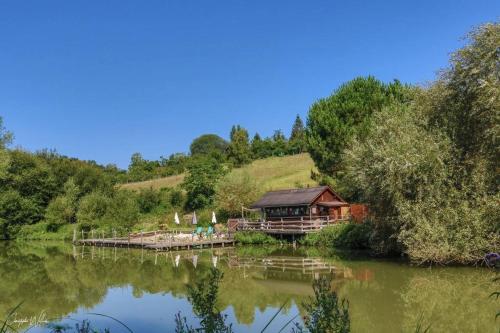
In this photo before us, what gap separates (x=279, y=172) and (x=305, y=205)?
3069cm

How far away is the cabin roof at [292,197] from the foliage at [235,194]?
4.36m

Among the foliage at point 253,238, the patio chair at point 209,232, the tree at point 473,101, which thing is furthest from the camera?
the patio chair at point 209,232

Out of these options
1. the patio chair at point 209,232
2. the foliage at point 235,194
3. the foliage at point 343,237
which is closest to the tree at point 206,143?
the foliage at point 235,194

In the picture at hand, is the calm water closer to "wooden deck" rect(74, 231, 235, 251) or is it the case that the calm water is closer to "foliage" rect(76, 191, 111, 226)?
"wooden deck" rect(74, 231, 235, 251)

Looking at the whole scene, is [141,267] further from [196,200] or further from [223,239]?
[196,200]

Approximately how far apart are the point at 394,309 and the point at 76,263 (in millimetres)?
21623

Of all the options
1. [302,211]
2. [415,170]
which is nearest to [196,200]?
[302,211]

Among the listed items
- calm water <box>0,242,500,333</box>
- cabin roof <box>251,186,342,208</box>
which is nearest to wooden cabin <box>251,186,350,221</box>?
cabin roof <box>251,186,342,208</box>

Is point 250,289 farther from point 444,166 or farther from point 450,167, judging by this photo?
point 450,167

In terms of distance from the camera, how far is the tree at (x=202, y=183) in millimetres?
50156

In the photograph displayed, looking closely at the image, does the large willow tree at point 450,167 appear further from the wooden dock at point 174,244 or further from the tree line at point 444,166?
the wooden dock at point 174,244

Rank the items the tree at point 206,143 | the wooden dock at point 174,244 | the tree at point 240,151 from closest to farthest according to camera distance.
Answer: the wooden dock at point 174,244
the tree at point 240,151
the tree at point 206,143

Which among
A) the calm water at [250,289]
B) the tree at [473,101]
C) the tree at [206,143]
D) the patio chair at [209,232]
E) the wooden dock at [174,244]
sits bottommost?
the calm water at [250,289]

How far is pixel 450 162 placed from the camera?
21188mm
